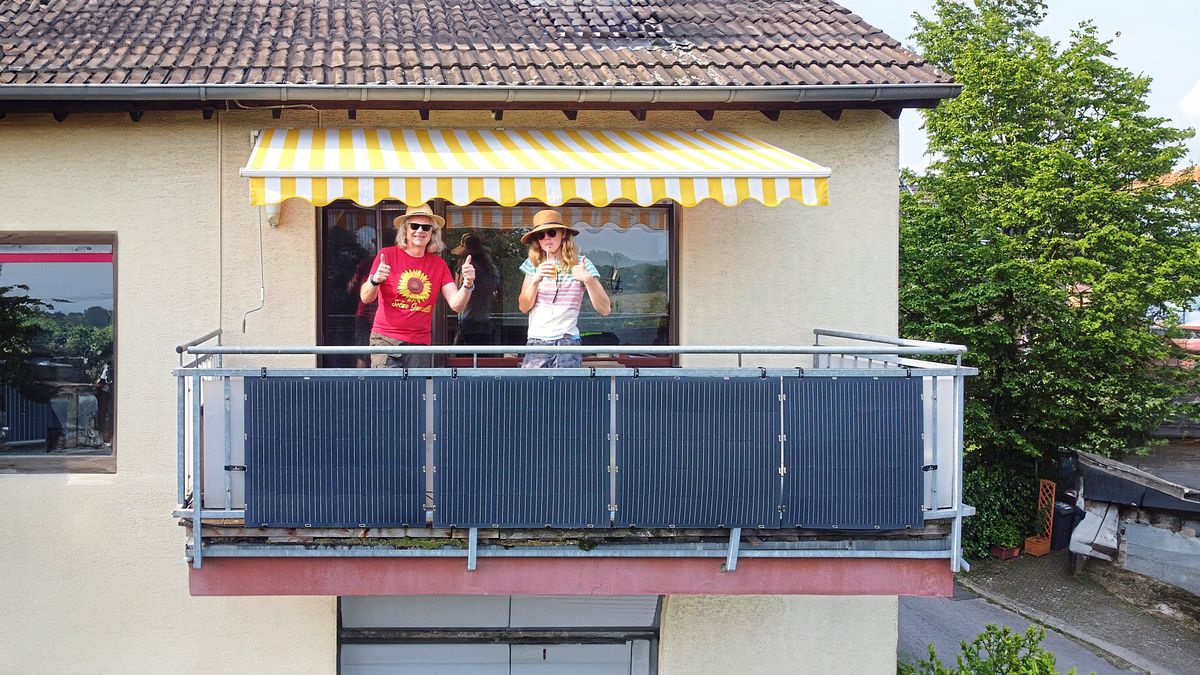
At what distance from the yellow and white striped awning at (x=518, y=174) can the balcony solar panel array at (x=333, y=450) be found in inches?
48.9

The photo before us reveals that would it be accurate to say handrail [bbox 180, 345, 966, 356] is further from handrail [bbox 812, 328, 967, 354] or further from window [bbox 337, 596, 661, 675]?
window [bbox 337, 596, 661, 675]

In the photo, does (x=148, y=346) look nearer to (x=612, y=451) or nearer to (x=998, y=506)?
(x=612, y=451)

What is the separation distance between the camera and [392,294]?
6047mm

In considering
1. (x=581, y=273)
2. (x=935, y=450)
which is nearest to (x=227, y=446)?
(x=581, y=273)

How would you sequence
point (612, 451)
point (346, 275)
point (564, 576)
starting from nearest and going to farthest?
point (612, 451) < point (564, 576) < point (346, 275)

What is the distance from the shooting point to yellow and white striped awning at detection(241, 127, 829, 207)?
541 centimetres

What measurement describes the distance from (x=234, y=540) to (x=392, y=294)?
6.45 feet

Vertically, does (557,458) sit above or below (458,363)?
below

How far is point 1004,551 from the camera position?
20.7 metres

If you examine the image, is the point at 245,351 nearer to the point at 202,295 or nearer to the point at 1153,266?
the point at 202,295

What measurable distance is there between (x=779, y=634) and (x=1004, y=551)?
16.2 metres

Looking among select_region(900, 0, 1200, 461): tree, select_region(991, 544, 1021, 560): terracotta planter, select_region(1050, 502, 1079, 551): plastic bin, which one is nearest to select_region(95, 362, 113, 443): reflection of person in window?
select_region(900, 0, 1200, 461): tree

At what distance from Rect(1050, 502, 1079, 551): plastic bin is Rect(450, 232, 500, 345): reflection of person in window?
1865cm

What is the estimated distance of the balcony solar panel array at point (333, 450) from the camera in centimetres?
518
